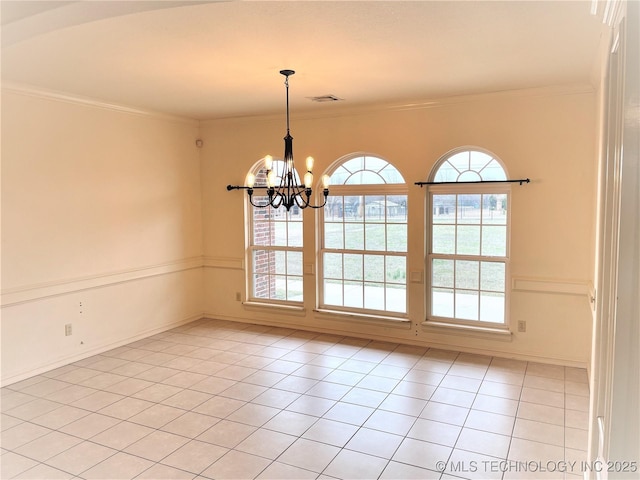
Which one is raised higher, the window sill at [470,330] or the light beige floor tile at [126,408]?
the window sill at [470,330]

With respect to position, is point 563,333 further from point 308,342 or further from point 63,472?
point 63,472

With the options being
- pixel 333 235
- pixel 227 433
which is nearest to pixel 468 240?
pixel 333 235

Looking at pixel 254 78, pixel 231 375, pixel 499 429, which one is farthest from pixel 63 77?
pixel 499 429

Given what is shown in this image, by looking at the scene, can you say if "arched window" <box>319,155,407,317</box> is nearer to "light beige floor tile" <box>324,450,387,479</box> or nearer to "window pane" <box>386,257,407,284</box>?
"window pane" <box>386,257,407,284</box>

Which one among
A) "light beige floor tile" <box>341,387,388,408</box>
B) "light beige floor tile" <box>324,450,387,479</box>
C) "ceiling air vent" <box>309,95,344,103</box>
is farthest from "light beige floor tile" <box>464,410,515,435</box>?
"ceiling air vent" <box>309,95,344,103</box>

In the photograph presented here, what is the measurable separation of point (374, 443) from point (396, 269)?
253cm

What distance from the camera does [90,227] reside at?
4.90 metres

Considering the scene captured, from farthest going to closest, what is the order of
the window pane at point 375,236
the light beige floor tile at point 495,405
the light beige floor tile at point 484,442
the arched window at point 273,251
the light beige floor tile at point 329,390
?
the arched window at point 273,251 < the window pane at point 375,236 < the light beige floor tile at point 329,390 < the light beige floor tile at point 495,405 < the light beige floor tile at point 484,442

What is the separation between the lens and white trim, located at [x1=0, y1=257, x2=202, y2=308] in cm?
422

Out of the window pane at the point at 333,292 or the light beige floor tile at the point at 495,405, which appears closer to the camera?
the light beige floor tile at the point at 495,405

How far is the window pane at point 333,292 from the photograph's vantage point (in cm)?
575

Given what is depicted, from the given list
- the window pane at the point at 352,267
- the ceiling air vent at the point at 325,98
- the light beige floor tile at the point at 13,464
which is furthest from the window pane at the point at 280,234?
the light beige floor tile at the point at 13,464

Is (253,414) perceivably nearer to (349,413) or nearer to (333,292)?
(349,413)

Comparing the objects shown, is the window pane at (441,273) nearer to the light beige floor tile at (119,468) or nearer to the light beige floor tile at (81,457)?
the light beige floor tile at (119,468)
